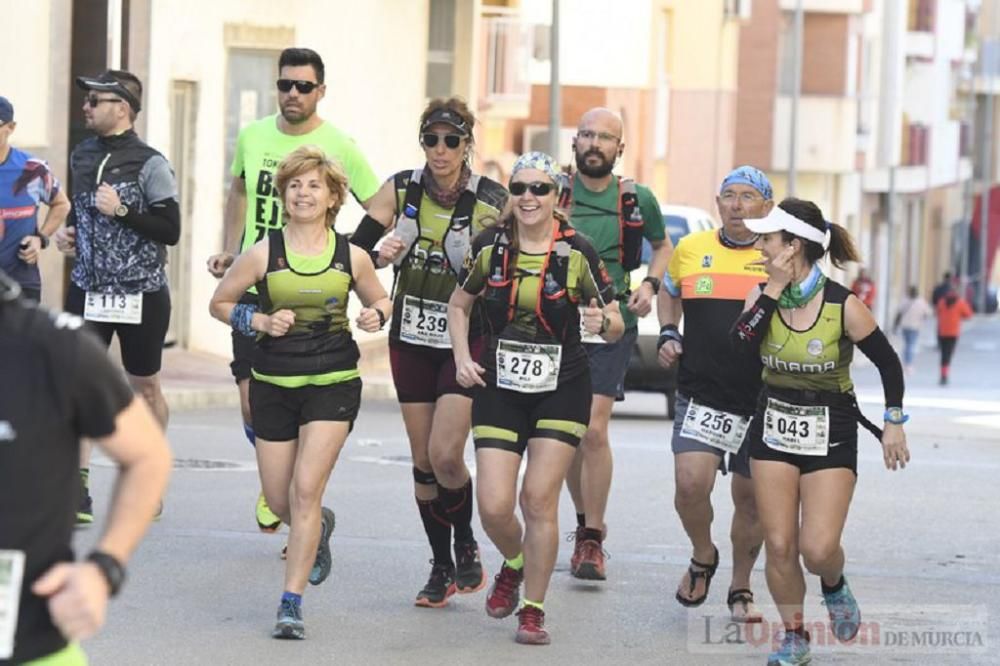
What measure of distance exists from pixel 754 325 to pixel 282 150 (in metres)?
2.85

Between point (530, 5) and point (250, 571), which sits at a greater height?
point (530, 5)

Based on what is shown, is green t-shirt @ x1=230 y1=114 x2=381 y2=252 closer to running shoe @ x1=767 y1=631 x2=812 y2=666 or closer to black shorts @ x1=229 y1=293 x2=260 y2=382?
black shorts @ x1=229 y1=293 x2=260 y2=382

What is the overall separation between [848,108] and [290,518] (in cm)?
5403

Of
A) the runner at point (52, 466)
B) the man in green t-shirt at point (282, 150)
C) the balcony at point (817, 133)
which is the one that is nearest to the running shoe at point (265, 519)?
the man in green t-shirt at point (282, 150)

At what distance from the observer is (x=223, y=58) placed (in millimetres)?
24797

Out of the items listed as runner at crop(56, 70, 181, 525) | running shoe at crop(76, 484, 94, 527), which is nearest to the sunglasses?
runner at crop(56, 70, 181, 525)

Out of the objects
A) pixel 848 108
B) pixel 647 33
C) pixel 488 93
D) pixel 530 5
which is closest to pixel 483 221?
pixel 488 93

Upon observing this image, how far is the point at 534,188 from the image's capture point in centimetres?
867

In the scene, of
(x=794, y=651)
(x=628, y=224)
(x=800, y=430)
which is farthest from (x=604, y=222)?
(x=794, y=651)

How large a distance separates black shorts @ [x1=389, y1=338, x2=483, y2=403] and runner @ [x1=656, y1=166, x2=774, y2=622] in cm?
87

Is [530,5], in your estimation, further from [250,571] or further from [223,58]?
[250,571]

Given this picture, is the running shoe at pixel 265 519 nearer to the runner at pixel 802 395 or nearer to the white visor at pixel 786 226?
the runner at pixel 802 395

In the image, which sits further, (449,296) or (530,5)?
(530,5)

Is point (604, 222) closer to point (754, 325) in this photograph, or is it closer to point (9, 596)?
point (754, 325)
